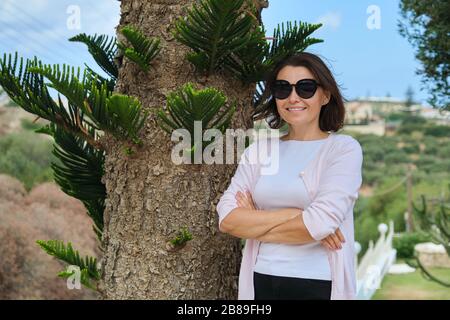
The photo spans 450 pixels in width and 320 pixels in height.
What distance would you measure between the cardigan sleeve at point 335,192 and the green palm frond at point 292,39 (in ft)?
1.30

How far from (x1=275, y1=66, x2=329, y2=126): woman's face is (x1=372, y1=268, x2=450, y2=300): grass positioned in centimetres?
678

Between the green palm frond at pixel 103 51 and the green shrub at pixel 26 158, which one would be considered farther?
the green shrub at pixel 26 158

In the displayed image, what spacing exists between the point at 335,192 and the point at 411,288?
7.88m

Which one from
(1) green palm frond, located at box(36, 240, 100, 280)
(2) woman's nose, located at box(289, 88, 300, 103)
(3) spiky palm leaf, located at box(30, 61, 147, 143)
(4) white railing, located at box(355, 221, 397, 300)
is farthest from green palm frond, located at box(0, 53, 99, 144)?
(4) white railing, located at box(355, 221, 397, 300)

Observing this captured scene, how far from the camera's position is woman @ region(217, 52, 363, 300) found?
139 centimetres

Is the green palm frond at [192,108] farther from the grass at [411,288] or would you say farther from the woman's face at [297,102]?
the grass at [411,288]

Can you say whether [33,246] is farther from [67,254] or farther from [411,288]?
[411,288]

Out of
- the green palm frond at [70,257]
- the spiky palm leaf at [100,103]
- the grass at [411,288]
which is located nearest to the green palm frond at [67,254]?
the green palm frond at [70,257]

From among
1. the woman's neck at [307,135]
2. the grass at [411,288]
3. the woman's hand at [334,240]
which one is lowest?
the grass at [411,288]

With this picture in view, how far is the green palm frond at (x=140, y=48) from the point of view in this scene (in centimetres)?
152

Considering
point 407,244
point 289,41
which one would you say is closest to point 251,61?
point 289,41

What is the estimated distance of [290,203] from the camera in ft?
4.79

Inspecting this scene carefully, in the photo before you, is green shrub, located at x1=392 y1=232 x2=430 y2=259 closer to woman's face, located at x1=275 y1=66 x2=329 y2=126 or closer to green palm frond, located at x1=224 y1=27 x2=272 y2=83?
green palm frond, located at x1=224 y1=27 x2=272 y2=83
